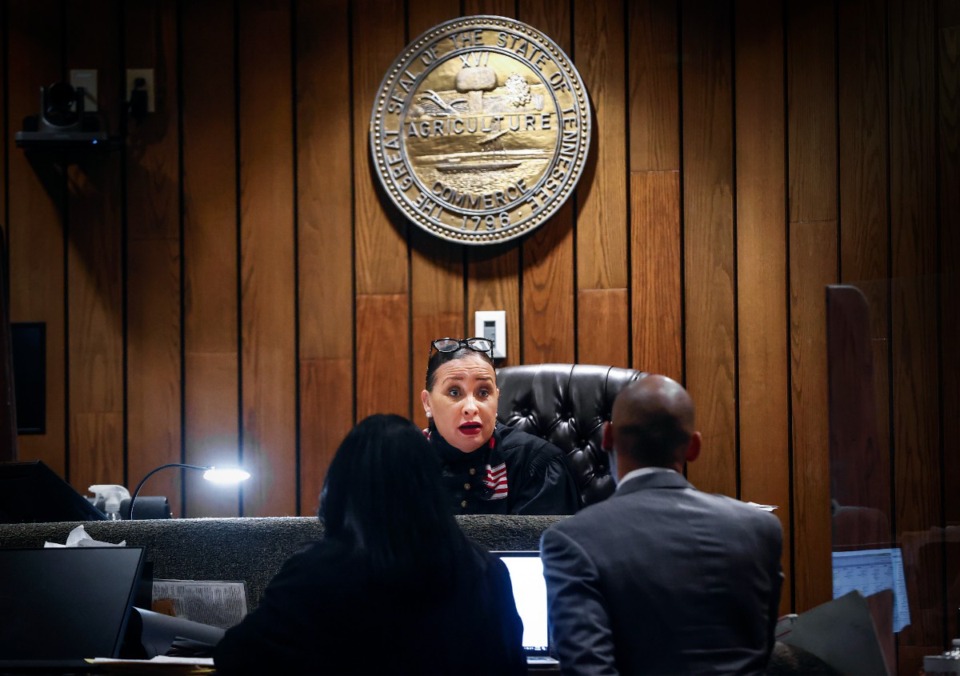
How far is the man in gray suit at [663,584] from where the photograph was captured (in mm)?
1546

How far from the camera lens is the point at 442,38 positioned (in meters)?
3.91

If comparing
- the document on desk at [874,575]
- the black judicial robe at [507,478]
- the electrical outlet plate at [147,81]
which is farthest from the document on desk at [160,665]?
the electrical outlet plate at [147,81]

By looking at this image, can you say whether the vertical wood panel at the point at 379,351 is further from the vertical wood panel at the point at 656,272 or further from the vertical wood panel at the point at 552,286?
the vertical wood panel at the point at 656,272

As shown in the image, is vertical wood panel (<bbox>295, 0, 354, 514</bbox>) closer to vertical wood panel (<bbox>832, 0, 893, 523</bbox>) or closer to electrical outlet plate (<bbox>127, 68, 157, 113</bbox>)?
electrical outlet plate (<bbox>127, 68, 157, 113</bbox>)

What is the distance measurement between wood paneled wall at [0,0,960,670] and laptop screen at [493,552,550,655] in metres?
2.03

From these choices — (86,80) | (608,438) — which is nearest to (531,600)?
(608,438)

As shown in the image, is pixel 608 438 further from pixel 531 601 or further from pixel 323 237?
pixel 323 237

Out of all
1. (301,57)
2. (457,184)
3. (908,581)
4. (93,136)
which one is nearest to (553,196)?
(457,184)

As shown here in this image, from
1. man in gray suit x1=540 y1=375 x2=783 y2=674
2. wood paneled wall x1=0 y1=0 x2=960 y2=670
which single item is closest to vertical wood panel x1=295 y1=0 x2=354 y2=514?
wood paneled wall x1=0 y1=0 x2=960 y2=670

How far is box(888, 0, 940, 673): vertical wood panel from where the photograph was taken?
2332mm

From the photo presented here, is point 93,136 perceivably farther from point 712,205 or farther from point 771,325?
point 771,325

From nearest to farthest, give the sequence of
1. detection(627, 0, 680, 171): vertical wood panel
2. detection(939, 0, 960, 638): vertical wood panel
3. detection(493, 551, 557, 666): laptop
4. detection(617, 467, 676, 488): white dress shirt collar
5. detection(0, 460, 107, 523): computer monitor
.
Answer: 1. detection(617, 467, 676, 488): white dress shirt collar
2. detection(493, 551, 557, 666): laptop
3. detection(0, 460, 107, 523): computer monitor
4. detection(939, 0, 960, 638): vertical wood panel
5. detection(627, 0, 680, 171): vertical wood panel

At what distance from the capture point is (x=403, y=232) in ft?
12.9

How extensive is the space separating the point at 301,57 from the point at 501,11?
785 millimetres
